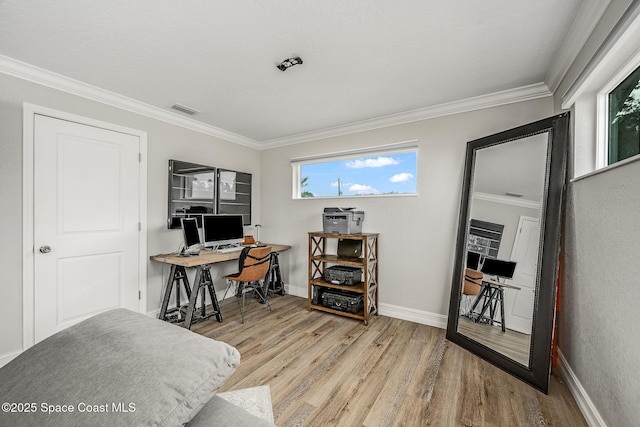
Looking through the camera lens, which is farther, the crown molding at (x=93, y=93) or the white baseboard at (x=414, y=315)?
the white baseboard at (x=414, y=315)

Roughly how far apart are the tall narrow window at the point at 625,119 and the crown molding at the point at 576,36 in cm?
35

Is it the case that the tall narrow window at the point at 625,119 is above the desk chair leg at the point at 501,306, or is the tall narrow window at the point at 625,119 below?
above

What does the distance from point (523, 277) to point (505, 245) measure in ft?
0.93

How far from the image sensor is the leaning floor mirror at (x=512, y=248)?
6.37 ft

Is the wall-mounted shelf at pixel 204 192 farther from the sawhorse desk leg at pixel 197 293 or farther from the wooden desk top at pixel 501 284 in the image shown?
the wooden desk top at pixel 501 284

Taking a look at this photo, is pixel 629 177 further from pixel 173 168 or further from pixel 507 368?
pixel 173 168

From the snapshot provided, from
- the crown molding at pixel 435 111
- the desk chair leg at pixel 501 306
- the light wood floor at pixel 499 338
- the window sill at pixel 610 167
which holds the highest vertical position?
the crown molding at pixel 435 111

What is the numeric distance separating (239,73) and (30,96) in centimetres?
172

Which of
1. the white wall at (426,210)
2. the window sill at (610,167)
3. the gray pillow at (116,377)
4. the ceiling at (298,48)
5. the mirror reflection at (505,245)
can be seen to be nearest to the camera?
the gray pillow at (116,377)

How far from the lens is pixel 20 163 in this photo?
2.16m

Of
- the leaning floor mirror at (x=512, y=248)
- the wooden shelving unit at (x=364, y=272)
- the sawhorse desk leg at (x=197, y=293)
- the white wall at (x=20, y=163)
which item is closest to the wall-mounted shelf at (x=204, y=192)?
the white wall at (x=20, y=163)

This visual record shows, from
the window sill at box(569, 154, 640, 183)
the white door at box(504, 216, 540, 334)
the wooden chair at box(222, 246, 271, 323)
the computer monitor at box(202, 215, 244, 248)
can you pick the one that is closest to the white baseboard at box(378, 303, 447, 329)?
the white door at box(504, 216, 540, 334)

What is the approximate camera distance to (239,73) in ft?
7.41

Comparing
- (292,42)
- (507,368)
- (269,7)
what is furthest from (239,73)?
(507,368)
